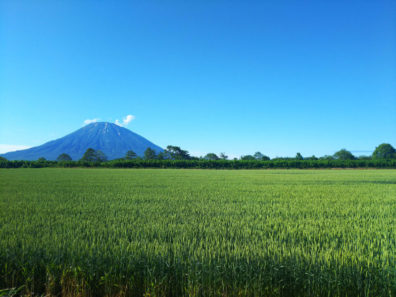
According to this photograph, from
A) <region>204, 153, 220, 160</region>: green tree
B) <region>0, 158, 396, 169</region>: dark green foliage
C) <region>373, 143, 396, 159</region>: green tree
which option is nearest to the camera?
<region>0, 158, 396, 169</region>: dark green foliage

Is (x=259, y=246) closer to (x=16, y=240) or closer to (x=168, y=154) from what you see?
(x=16, y=240)

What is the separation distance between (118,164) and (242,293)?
2723 inches

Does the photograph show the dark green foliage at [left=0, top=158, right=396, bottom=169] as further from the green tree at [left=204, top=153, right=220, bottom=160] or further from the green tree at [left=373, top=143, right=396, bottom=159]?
the green tree at [left=204, top=153, right=220, bottom=160]

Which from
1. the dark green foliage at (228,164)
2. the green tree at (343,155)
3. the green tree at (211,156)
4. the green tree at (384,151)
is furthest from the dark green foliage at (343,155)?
the green tree at (211,156)

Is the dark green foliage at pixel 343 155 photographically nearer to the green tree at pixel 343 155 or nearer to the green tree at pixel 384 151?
the green tree at pixel 343 155

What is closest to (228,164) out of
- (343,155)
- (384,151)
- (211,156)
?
(211,156)

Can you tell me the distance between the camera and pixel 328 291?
297cm

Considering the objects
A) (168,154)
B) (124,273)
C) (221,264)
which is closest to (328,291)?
(221,264)

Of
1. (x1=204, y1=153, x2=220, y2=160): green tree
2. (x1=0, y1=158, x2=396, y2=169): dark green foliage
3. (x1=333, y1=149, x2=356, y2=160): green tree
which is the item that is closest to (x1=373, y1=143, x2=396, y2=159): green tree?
(x1=333, y1=149, x2=356, y2=160): green tree

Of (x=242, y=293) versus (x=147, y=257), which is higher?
(x=147, y=257)

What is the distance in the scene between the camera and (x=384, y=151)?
291 feet

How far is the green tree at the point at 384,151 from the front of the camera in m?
86.4

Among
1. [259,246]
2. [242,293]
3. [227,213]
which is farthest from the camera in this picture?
[227,213]

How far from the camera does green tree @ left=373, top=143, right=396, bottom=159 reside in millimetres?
86375
